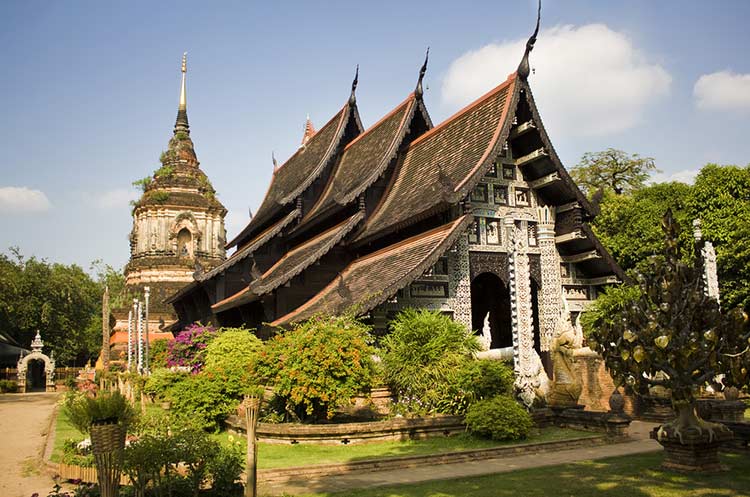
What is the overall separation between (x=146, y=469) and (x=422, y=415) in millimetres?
6297

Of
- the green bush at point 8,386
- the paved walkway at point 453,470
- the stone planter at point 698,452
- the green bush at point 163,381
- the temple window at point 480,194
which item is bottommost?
the green bush at point 8,386

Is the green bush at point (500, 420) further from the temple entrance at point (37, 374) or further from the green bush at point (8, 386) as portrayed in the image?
the temple entrance at point (37, 374)

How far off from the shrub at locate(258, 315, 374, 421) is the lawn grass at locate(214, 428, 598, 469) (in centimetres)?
95

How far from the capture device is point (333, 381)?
12.2 m

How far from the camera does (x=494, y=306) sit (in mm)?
20375

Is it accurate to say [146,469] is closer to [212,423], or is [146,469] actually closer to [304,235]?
[212,423]

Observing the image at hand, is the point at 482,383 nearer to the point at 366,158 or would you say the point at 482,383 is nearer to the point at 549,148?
the point at 549,148

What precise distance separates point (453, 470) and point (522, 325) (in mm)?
4184

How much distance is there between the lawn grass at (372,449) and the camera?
10.2 metres

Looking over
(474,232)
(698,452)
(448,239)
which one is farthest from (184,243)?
(698,452)

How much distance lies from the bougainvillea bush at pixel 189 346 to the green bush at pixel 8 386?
62.2ft

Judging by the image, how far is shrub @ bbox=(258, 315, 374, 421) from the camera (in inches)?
477

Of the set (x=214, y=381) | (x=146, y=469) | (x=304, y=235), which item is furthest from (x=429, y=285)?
(x=146, y=469)

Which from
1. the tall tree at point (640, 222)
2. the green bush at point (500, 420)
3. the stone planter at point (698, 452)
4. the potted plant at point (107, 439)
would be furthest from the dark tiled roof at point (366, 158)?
the potted plant at point (107, 439)
